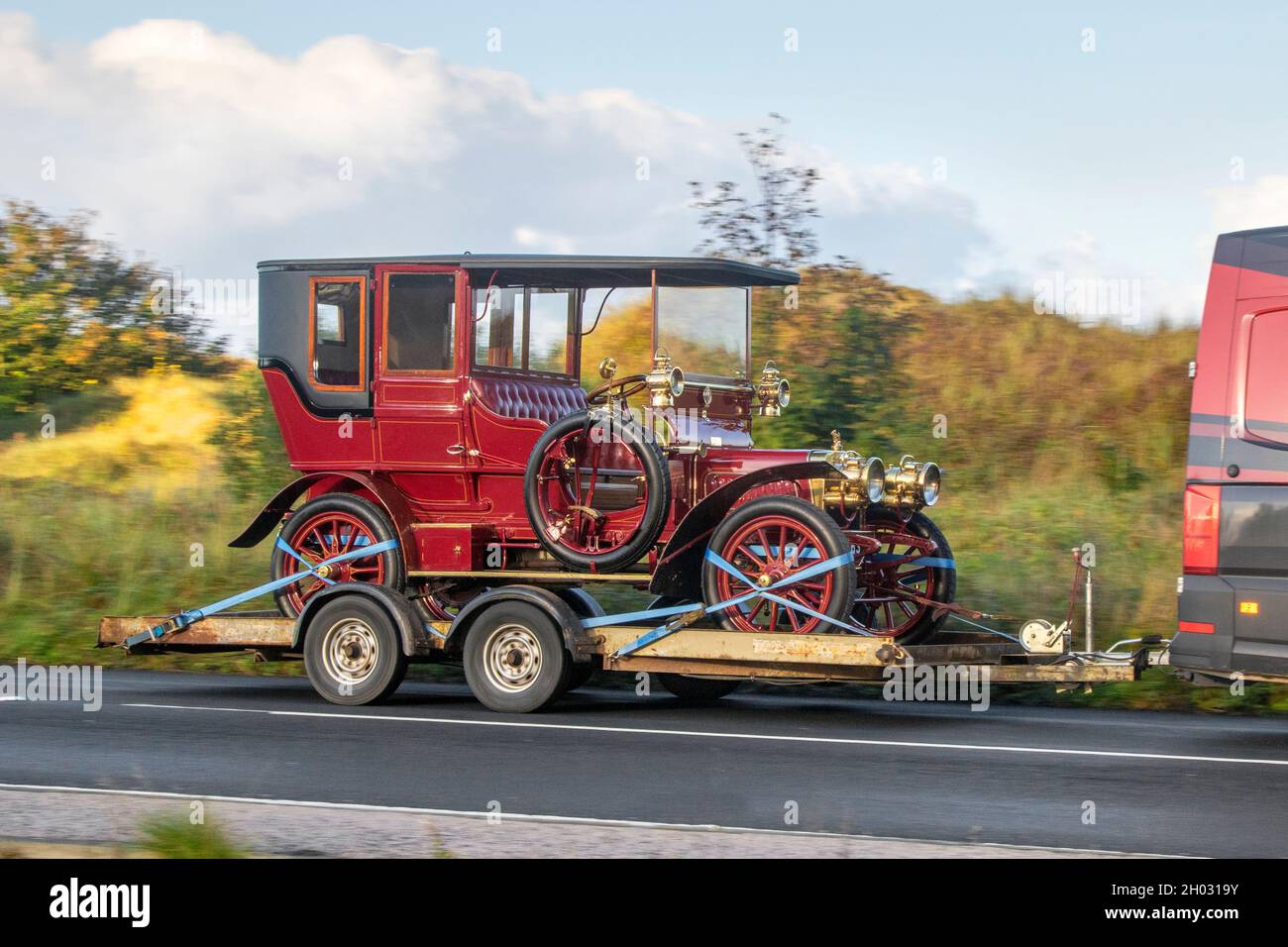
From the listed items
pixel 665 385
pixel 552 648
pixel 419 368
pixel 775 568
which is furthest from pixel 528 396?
pixel 775 568

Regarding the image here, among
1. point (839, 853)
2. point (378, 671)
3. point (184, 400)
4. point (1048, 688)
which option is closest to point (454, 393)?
point (378, 671)

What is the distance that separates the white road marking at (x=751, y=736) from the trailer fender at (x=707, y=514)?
47.6 inches

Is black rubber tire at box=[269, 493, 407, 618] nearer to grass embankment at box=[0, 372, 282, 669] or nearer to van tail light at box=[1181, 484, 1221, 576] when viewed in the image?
grass embankment at box=[0, 372, 282, 669]

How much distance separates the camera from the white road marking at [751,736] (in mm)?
9617

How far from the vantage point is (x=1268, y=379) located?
9703 millimetres

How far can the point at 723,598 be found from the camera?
1133cm

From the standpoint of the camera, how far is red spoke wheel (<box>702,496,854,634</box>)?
1084 centimetres

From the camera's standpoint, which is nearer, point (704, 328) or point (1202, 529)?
point (1202, 529)

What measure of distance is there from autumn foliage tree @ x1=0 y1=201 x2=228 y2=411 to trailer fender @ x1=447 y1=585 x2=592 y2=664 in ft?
54.9

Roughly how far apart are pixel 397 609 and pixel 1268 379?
6009mm

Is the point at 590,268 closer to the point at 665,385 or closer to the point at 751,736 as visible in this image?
the point at 665,385

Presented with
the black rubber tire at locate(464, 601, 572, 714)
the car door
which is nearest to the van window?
the black rubber tire at locate(464, 601, 572, 714)

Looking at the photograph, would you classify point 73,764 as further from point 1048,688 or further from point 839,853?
point 1048,688
